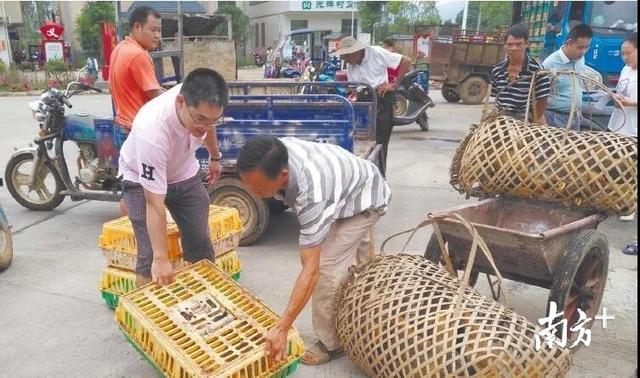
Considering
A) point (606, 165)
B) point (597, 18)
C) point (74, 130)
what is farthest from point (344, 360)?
point (597, 18)

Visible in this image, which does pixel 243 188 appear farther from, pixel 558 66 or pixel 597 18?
pixel 597 18

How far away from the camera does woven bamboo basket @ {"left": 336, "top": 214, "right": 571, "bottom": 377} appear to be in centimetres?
208

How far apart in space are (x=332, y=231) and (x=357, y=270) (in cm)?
23

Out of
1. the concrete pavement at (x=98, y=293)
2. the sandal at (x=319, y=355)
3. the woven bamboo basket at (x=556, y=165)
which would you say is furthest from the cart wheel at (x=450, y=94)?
the sandal at (x=319, y=355)

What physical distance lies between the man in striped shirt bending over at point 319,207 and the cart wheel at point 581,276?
0.90 meters

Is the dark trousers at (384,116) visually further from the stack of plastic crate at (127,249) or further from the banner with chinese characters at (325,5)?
the banner with chinese characters at (325,5)

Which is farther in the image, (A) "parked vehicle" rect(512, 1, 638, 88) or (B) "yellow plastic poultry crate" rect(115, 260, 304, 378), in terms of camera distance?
(A) "parked vehicle" rect(512, 1, 638, 88)

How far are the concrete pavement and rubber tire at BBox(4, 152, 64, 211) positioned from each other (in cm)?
9

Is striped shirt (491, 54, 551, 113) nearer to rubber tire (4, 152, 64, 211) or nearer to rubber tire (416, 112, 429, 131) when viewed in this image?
rubber tire (4, 152, 64, 211)

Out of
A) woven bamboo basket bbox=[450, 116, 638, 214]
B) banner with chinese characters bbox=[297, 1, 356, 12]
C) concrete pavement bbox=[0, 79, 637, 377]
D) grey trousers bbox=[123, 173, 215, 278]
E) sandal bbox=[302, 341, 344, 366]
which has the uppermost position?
banner with chinese characters bbox=[297, 1, 356, 12]

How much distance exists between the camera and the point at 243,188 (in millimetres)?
4207

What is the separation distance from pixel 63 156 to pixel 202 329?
3259 millimetres

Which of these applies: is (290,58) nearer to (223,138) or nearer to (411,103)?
(411,103)

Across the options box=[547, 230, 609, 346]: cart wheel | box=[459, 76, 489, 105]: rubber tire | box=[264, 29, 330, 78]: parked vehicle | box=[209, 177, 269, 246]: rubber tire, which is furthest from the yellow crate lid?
box=[459, 76, 489, 105]: rubber tire
